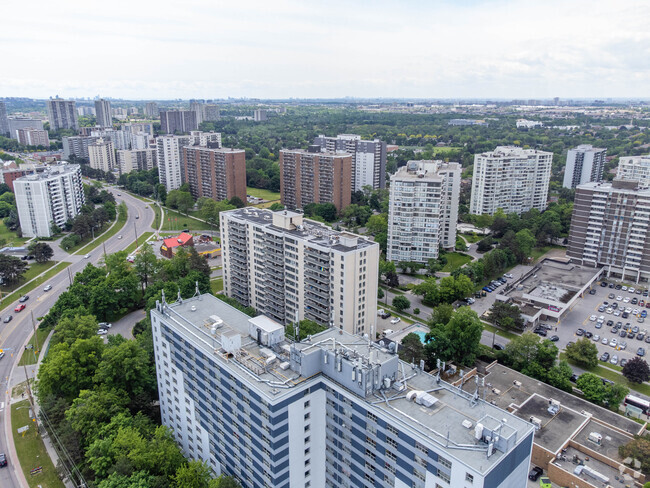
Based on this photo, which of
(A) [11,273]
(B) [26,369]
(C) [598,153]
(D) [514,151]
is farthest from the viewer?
(C) [598,153]

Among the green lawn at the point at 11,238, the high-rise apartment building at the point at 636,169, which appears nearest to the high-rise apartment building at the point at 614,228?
the high-rise apartment building at the point at 636,169

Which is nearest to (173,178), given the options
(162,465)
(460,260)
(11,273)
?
(11,273)

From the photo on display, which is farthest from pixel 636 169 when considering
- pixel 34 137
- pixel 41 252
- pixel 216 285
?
pixel 34 137

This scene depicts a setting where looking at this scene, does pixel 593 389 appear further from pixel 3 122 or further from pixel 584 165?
pixel 3 122

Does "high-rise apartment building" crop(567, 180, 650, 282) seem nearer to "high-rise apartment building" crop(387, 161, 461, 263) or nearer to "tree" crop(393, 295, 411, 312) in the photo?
"high-rise apartment building" crop(387, 161, 461, 263)

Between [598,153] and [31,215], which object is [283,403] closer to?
[31,215]

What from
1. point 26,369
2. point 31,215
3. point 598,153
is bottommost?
point 26,369
